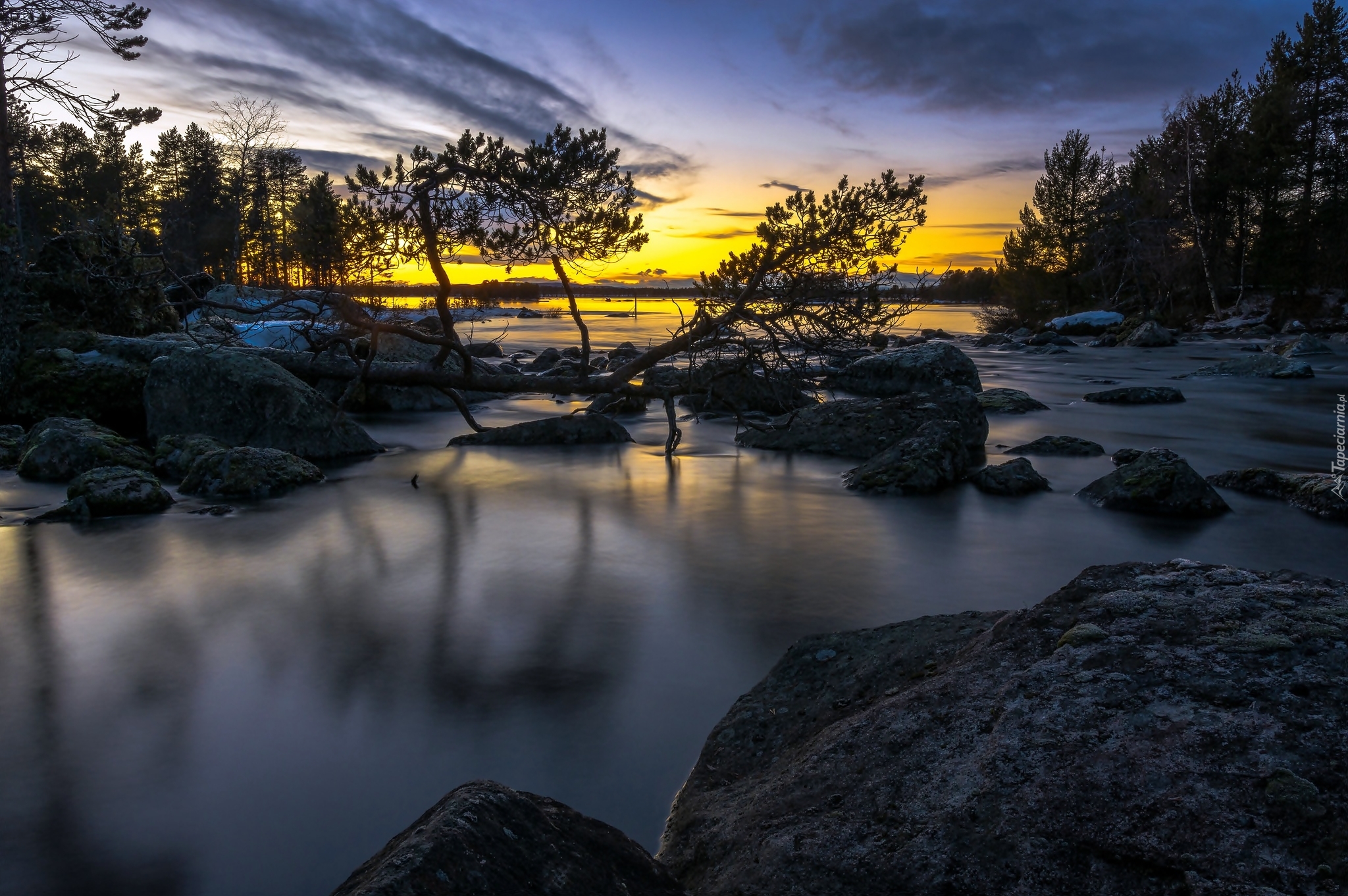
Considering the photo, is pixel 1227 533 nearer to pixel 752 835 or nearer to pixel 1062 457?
pixel 1062 457

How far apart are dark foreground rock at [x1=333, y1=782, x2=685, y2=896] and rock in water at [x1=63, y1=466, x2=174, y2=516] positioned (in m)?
6.95

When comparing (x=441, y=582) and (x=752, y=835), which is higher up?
(x=752, y=835)

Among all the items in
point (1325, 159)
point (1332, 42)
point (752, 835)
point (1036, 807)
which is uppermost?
point (1332, 42)

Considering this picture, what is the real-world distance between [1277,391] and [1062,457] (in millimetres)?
11854

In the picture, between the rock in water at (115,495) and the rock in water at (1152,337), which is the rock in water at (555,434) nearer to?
the rock in water at (115,495)

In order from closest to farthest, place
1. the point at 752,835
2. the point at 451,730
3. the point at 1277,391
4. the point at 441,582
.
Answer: the point at 752,835 → the point at 451,730 → the point at 441,582 → the point at 1277,391

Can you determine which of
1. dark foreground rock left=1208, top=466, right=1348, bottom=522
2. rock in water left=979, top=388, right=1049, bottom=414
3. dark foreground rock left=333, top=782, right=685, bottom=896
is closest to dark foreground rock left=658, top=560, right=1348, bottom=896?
dark foreground rock left=333, top=782, right=685, bottom=896

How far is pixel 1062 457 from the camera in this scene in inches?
404

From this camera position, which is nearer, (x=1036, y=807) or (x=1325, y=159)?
(x=1036, y=807)

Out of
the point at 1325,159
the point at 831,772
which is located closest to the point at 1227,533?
the point at 831,772

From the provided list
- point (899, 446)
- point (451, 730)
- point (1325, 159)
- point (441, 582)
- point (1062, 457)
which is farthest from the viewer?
point (1325, 159)

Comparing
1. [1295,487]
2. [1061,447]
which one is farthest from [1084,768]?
[1061,447]

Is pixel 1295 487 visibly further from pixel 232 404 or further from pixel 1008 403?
pixel 232 404

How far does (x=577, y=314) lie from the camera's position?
1000 centimetres
